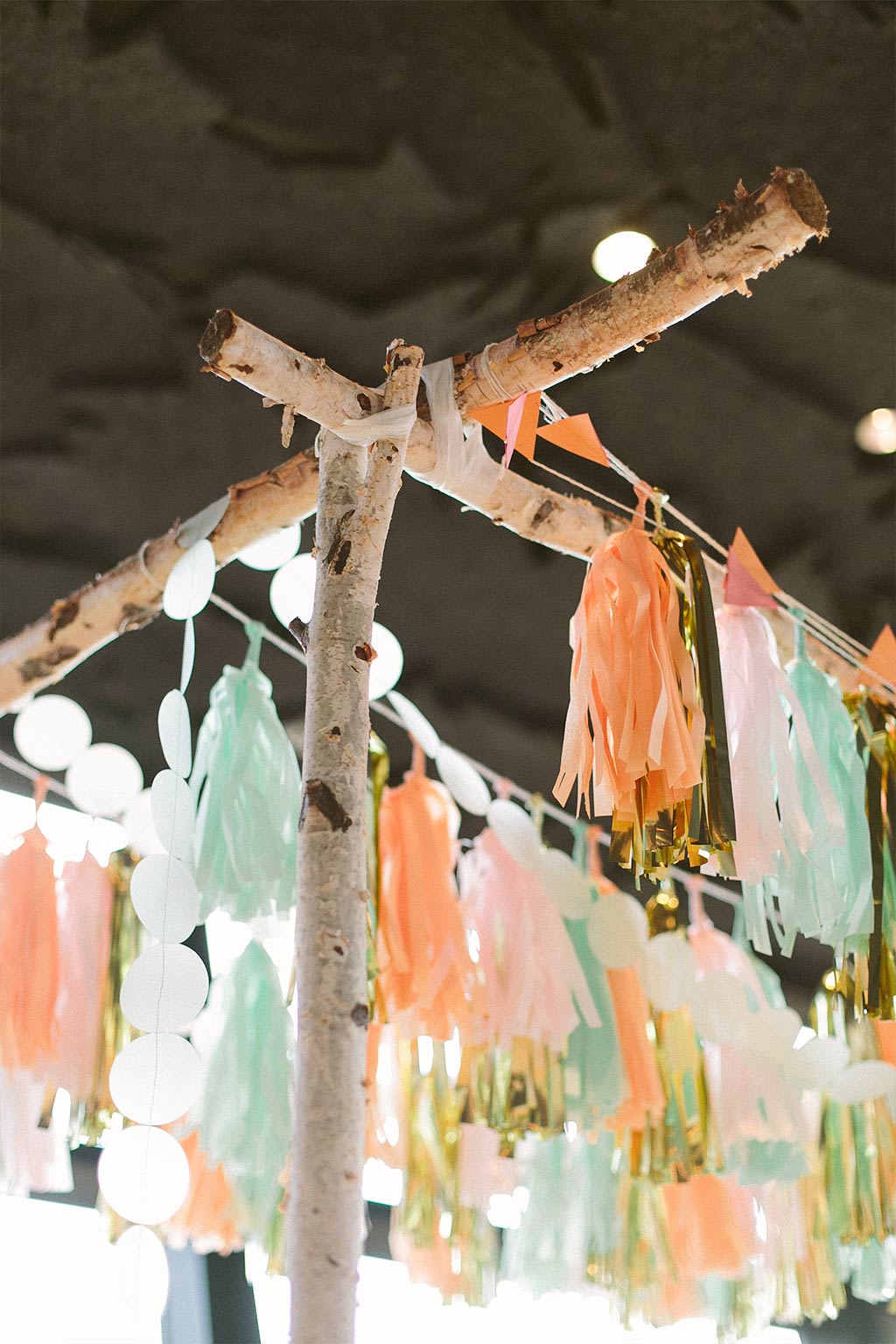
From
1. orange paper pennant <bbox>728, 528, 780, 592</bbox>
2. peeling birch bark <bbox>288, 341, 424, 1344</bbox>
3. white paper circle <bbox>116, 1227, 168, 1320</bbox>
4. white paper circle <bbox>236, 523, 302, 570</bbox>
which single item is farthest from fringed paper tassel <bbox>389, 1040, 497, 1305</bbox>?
peeling birch bark <bbox>288, 341, 424, 1344</bbox>

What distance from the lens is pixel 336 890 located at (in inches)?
45.0

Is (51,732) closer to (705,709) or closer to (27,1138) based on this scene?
(27,1138)

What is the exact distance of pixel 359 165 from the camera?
1.91 m

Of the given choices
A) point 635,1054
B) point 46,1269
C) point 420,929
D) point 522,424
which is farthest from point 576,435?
point 46,1269

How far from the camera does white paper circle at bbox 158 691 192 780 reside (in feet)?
4.85

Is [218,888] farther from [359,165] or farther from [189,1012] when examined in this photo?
[359,165]

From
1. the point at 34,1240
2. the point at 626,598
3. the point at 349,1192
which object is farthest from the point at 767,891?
the point at 34,1240

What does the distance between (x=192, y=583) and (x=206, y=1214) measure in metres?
1.00

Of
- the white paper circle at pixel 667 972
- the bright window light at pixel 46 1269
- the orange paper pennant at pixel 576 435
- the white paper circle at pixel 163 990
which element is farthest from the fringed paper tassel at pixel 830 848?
the bright window light at pixel 46 1269

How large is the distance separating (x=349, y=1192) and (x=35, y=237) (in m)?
1.48

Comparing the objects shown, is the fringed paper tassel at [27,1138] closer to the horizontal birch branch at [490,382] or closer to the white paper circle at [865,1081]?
the horizontal birch branch at [490,382]

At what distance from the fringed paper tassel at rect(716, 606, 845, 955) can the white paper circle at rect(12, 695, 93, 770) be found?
978 mm

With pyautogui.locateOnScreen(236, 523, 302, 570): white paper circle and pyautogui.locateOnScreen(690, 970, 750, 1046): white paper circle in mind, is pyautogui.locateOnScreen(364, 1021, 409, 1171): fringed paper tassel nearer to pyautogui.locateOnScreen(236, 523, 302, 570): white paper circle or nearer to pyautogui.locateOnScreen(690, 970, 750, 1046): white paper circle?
pyautogui.locateOnScreen(690, 970, 750, 1046): white paper circle

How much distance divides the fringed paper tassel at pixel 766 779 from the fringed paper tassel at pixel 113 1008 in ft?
2.94
